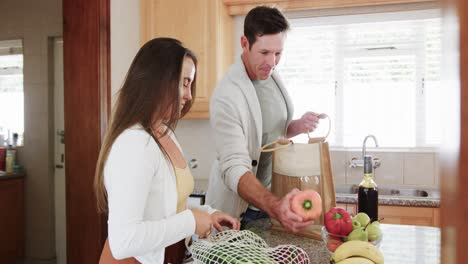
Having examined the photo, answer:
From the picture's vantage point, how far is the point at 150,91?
124cm

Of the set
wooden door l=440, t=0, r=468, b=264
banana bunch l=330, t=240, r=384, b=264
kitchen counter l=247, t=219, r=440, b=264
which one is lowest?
kitchen counter l=247, t=219, r=440, b=264

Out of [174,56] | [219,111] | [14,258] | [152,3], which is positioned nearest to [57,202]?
[14,258]

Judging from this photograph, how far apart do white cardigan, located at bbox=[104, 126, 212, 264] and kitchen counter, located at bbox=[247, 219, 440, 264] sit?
1.27 ft

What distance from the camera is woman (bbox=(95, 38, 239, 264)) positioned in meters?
1.08

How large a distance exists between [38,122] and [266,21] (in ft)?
10.2

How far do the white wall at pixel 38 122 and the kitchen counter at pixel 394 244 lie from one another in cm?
298

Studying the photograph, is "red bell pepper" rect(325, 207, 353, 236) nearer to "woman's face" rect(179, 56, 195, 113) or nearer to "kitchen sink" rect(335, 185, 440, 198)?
"woman's face" rect(179, 56, 195, 113)

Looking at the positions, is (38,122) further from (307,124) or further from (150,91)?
(150,91)

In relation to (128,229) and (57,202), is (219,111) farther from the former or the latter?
(57,202)

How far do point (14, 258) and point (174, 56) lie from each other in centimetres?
358

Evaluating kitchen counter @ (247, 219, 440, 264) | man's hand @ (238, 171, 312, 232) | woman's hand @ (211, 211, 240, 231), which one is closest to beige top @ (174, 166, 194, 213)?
woman's hand @ (211, 211, 240, 231)

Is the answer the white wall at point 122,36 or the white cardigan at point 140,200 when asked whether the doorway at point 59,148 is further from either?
the white cardigan at point 140,200

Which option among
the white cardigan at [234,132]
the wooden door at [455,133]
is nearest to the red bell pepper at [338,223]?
the white cardigan at [234,132]

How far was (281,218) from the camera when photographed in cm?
133
